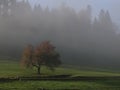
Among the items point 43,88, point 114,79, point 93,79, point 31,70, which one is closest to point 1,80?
point 43,88

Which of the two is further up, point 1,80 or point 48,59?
point 48,59

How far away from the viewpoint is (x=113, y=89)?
219 ft

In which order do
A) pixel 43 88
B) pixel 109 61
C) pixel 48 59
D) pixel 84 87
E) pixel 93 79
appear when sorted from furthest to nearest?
pixel 109 61 < pixel 48 59 < pixel 93 79 < pixel 84 87 < pixel 43 88

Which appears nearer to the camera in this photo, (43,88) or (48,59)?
(43,88)

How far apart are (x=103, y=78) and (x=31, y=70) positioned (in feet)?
101

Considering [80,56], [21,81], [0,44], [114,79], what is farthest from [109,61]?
[21,81]

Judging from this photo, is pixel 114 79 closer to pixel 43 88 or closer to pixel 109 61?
pixel 43 88

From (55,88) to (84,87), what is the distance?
5620 millimetres

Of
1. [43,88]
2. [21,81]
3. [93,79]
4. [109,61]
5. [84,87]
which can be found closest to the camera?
[43,88]

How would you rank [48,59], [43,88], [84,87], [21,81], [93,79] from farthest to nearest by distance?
[48,59] < [93,79] < [21,81] < [84,87] < [43,88]

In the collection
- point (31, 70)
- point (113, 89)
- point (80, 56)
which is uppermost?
point (80, 56)

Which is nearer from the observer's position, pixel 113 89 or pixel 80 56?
pixel 113 89

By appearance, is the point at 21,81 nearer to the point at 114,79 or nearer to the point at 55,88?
the point at 55,88

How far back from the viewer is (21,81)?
243 ft
